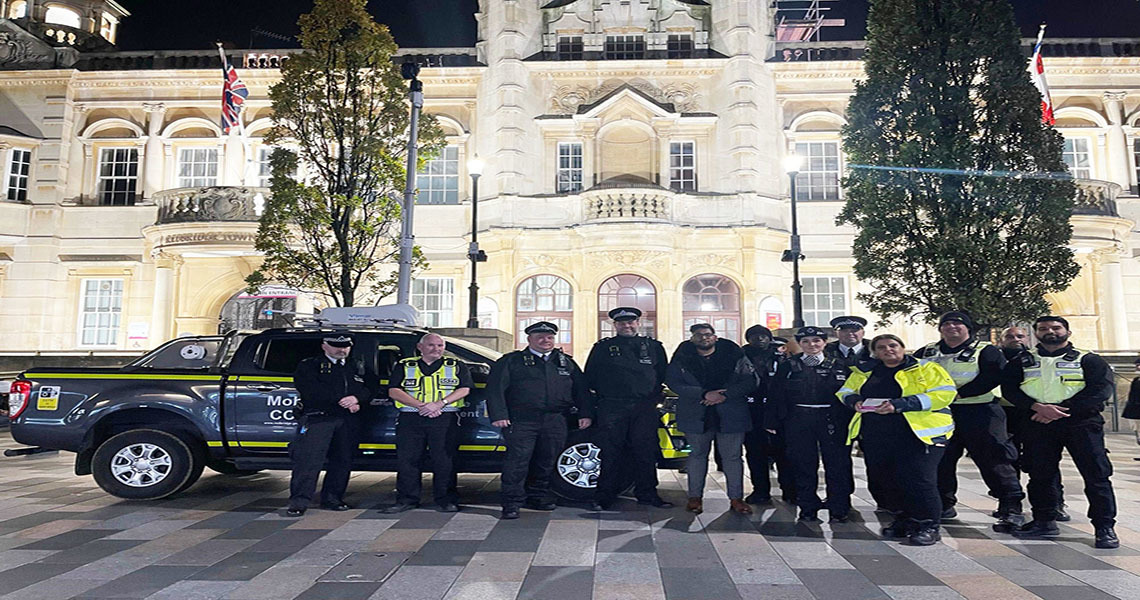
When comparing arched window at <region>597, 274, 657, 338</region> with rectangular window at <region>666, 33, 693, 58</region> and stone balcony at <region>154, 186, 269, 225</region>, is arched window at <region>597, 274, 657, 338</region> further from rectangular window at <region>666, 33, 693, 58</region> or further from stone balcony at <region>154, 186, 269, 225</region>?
stone balcony at <region>154, 186, 269, 225</region>

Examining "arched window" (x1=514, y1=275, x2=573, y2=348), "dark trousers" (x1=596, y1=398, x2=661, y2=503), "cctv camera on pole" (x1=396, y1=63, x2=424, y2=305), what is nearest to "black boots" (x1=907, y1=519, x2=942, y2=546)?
"dark trousers" (x1=596, y1=398, x2=661, y2=503)

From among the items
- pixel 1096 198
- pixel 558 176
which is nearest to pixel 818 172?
pixel 1096 198

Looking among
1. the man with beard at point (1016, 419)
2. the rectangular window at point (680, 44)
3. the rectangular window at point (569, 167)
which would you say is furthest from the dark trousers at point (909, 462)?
the rectangular window at point (680, 44)

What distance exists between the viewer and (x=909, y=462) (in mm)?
5766

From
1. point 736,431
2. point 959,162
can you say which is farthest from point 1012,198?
point 736,431

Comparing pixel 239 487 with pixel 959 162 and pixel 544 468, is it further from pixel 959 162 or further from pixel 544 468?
pixel 959 162

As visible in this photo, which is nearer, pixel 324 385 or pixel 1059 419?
pixel 1059 419

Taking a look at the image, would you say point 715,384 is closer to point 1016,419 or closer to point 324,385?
point 1016,419

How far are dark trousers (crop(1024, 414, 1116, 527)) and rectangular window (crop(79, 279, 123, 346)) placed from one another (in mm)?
22372

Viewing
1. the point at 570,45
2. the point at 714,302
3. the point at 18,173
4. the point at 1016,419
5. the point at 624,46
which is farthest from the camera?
the point at 570,45

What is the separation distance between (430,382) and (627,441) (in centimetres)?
198

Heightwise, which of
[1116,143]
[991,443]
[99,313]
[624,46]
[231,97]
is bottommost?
[991,443]

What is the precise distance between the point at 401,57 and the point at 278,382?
16.9 meters

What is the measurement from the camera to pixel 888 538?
5.83m
